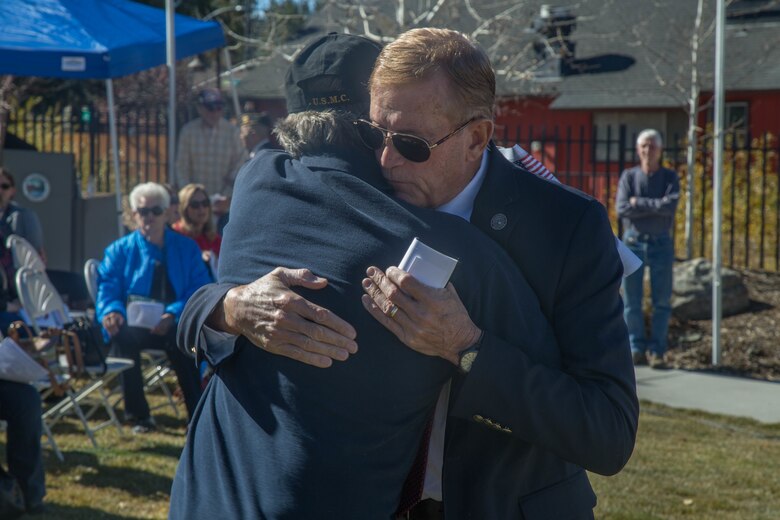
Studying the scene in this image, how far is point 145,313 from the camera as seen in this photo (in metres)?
7.50

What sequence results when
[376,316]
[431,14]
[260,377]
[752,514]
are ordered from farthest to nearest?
[431,14] → [752,514] → [260,377] → [376,316]

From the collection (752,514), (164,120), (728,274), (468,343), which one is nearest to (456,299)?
(468,343)

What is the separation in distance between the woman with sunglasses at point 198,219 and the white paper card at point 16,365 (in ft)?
9.05

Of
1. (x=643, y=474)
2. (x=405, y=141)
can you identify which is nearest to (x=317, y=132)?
(x=405, y=141)

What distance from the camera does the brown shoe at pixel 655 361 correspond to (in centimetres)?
1016

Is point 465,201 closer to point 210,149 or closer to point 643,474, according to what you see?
point 643,474

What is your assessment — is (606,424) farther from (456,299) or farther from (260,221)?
(260,221)

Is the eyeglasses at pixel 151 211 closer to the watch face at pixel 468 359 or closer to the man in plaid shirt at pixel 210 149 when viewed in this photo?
the man in plaid shirt at pixel 210 149

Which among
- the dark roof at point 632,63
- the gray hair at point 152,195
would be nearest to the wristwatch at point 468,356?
the gray hair at point 152,195

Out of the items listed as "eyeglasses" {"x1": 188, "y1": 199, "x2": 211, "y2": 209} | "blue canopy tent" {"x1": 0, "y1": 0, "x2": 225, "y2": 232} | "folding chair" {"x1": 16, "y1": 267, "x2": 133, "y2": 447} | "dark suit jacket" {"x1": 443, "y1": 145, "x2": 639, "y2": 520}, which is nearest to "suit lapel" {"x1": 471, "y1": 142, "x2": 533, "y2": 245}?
"dark suit jacket" {"x1": 443, "y1": 145, "x2": 639, "y2": 520}

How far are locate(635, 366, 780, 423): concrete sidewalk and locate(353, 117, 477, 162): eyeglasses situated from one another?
6927 millimetres

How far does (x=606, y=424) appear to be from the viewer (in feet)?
6.35

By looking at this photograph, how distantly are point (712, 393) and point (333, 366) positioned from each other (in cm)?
783

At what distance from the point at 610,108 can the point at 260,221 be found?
30205mm
